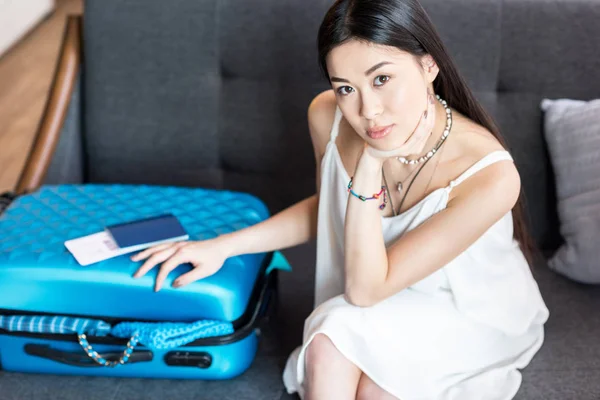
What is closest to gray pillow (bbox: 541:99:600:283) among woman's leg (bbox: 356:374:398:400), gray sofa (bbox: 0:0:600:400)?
gray sofa (bbox: 0:0:600:400)

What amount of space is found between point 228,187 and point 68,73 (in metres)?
0.55

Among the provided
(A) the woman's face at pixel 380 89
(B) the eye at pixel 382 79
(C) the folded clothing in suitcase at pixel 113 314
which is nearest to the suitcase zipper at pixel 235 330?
(C) the folded clothing in suitcase at pixel 113 314

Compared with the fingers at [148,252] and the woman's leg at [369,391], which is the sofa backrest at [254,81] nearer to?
the fingers at [148,252]

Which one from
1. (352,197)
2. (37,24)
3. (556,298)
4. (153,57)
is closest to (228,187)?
(153,57)

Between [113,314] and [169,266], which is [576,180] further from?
A: [113,314]

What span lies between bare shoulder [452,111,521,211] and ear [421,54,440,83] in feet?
0.54

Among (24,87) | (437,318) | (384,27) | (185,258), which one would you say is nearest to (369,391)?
(437,318)

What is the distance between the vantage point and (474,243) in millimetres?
1608

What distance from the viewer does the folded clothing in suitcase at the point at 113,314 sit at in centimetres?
162

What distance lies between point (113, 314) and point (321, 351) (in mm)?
472

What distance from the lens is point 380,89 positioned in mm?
1384

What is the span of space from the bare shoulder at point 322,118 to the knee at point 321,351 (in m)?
0.47

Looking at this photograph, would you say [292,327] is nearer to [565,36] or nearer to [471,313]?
[471,313]

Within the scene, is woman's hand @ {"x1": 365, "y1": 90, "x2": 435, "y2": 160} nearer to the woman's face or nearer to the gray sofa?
the woman's face
